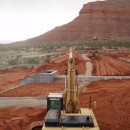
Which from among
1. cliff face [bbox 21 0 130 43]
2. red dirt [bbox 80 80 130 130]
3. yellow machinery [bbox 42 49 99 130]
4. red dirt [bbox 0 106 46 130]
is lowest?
red dirt [bbox 0 106 46 130]

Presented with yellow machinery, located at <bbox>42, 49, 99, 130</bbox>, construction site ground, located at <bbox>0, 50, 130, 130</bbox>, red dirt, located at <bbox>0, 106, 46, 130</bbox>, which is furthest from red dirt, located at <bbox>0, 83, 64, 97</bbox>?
yellow machinery, located at <bbox>42, 49, 99, 130</bbox>

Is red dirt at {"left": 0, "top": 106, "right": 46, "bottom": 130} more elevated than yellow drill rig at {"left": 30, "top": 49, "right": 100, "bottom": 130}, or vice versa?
yellow drill rig at {"left": 30, "top": 49, "right": 100, "bottom": 130}

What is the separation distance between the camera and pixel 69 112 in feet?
38.8

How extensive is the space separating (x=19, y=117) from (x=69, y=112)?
22.9ft

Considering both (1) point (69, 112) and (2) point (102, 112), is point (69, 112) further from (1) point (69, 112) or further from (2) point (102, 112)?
(2) point (102, 112)

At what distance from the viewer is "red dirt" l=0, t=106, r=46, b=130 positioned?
1644 cm

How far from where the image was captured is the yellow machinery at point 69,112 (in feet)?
32.8

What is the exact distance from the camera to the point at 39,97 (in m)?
23.0

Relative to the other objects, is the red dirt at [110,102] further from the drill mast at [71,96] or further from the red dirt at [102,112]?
the drill mast at [71,96]

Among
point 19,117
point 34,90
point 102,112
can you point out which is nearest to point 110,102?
point 102,112

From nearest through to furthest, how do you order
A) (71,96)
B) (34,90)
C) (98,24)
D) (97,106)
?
(71,96) < (97,106) < (34,90) < (98,24)

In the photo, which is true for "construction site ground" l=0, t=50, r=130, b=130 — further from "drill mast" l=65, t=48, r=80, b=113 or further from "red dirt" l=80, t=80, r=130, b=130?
"drill mast" l=65, t=48, r=80, b=113

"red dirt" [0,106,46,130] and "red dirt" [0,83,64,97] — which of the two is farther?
"red dirt" [0,83,64,97]

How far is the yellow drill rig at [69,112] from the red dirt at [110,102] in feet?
13.6
